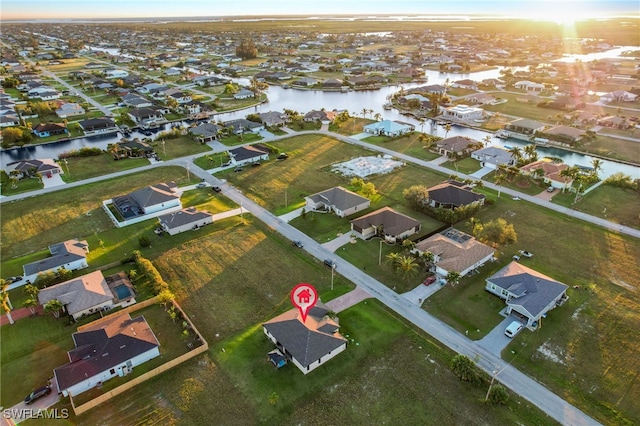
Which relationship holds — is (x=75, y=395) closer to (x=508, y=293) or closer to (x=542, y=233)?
(x=508, y=293)

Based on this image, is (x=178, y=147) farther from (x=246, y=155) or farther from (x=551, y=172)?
(x=551, y=172)

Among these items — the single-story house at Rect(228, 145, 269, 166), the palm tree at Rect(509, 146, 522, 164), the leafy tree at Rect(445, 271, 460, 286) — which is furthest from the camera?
the single-story house at Rect(228, 145, 269, 166)

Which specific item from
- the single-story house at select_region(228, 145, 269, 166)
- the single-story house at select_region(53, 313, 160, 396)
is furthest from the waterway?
the single-story house at select_region(53, 313, 160, 396)

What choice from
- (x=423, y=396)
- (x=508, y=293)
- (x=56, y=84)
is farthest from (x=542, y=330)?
(x=56, y=84)

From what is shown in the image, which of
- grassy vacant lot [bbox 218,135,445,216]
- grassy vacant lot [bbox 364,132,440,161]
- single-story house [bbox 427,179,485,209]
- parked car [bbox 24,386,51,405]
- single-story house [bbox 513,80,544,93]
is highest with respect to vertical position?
single-story house [bbox 513,80,544,93]

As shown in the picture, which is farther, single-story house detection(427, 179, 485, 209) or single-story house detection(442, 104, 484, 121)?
single-story house detection(442, 104, 484, 121)

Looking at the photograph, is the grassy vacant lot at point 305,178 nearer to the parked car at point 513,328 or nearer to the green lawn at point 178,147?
the green lawn at point 178,147

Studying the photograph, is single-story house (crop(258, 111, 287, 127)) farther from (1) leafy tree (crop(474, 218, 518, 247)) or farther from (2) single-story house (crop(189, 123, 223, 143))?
(1) leafy tree (crop(474, 218, 518, 247))
